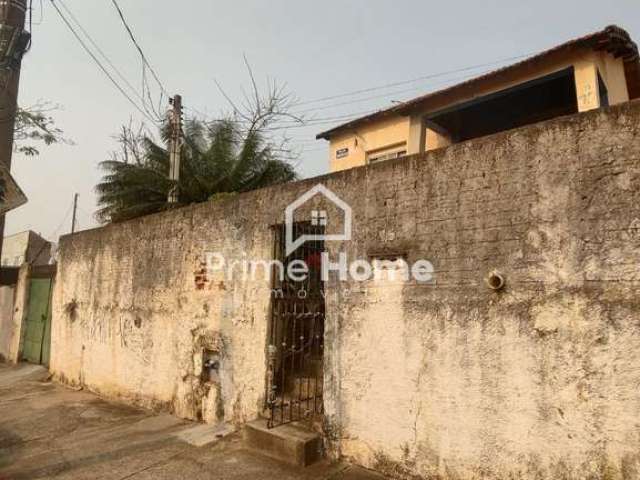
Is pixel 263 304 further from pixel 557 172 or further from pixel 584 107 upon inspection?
pixel 584 107

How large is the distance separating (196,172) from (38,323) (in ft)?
16.8

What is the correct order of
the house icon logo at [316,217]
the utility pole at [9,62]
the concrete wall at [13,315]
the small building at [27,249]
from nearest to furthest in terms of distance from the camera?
Result: 1. the house icon logo at [316,217]
2. the utility pole at [9,62]
3. the concrete wall at [13,315]
4. the small building at [27,249]

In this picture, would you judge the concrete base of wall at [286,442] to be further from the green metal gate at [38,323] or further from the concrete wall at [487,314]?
the green metal gate at [38,323]

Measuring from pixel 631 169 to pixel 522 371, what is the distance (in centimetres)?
142

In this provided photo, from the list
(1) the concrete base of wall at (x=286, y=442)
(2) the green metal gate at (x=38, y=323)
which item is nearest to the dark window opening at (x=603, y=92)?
(1) the concrete base of wall at (x=286, y=442)

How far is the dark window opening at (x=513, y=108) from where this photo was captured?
7328 millimetres

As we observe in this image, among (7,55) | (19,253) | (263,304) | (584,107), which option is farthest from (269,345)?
(19,253)

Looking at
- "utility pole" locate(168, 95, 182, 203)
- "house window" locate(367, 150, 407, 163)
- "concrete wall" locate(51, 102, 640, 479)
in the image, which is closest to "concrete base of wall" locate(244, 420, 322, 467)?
"concrete wall" locate(51, 102, 640, 479)

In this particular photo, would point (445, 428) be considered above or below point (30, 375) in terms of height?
above

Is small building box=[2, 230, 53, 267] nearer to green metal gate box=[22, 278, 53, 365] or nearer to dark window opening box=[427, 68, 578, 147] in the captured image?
green metal gate box=[22, 278, 53, 365]

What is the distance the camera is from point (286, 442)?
12.9 ft

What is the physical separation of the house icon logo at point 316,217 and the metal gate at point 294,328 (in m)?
0.05

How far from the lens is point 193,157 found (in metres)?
12.2

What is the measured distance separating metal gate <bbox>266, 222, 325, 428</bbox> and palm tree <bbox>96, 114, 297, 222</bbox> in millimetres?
7079
